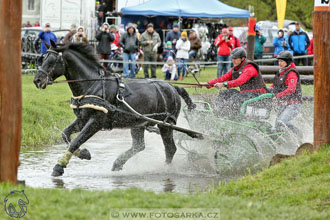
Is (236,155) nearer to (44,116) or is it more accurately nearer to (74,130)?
(74,130)

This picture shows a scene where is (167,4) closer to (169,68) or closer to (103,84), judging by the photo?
(169,68)

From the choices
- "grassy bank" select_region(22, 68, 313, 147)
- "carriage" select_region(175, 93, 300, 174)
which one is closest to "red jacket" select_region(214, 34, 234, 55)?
"grassy bank" select_region(22, 68, 313, 147)

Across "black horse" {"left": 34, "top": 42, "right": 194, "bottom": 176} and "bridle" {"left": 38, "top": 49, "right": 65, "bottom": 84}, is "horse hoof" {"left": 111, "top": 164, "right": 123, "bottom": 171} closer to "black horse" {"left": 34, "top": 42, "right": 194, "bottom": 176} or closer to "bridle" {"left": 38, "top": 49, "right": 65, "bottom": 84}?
"black horse" {"left": 34, "top": 42, "right": 194, "bottom": 176}

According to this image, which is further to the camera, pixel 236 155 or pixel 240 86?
pixel 240 86

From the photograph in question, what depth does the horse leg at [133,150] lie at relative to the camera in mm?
11242

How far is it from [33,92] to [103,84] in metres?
8.65

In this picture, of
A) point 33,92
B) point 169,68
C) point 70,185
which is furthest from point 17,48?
point 169,68

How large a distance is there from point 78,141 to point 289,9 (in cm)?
3896

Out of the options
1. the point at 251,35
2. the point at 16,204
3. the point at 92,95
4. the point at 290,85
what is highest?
the point at 251,35

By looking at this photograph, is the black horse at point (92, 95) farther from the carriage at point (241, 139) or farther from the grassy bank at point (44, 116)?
the grassy bank at point (44, 116)

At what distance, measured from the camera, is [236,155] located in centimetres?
1060

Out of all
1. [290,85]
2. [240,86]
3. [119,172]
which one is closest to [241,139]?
[240,86]

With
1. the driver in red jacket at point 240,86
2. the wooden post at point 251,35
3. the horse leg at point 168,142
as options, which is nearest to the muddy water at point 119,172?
the horse leg at point 168,142

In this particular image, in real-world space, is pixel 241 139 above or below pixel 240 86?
below
